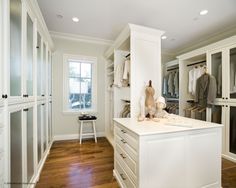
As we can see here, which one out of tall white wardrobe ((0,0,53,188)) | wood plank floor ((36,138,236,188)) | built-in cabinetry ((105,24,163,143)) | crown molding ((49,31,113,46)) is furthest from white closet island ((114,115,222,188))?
crown molding ((49,31,113,46))

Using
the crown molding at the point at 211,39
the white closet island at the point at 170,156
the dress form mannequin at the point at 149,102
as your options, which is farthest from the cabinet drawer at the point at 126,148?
the crown molding at the point at 211,39

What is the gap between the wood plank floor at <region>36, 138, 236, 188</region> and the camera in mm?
1788

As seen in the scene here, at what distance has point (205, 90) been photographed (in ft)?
8.98

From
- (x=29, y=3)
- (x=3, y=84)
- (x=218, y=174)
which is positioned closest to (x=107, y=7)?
(x=29, y=3)

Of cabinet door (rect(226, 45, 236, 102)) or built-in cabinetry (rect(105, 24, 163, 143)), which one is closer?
built-in cabinetry (rect(105, 24, 163, 143))

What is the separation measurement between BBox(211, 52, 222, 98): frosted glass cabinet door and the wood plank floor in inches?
54.7

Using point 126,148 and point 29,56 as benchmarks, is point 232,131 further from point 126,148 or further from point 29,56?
point 29,56

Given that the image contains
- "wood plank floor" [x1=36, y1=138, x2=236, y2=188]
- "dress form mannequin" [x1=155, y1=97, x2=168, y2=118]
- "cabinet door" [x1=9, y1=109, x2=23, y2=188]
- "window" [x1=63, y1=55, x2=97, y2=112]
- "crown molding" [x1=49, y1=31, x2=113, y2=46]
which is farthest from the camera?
"window" [x1=63, y1=55, x2=97, y2=112]

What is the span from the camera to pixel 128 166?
145 centimetres

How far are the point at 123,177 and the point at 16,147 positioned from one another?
1.23 meters

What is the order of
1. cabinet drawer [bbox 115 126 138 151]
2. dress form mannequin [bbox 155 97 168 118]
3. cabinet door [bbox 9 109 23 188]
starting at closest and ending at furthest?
1. cabinet door [bbox 9 109 23 188]
2. cabinet drawer [bbox 115 126 138 151]
3. dress form mannequin [bbox 155 97 168 118]

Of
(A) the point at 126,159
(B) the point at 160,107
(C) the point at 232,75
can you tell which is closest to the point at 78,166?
(A) the point at 126,159

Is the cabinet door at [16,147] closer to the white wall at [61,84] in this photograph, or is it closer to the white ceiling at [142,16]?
the white ceiling at [142,16]

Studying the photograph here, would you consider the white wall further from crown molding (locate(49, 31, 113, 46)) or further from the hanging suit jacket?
the hanging suit jacket
